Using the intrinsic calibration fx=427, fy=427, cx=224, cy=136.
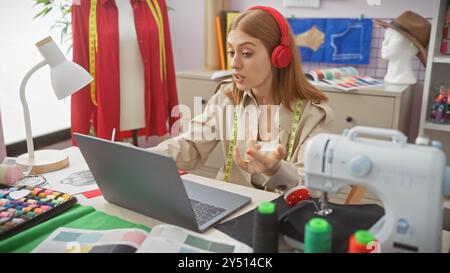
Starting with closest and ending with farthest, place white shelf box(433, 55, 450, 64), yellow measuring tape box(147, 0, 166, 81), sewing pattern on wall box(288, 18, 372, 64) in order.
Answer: white shelf box(433, 55, 450, 64)
yellow measuring tape box(147, 0, 166, 81)
sewing pattern on wall box(288, 18, 372, 64)

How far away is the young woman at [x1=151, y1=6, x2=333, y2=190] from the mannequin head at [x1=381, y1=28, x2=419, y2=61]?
1.05 meters

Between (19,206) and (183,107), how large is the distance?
5.80 feet

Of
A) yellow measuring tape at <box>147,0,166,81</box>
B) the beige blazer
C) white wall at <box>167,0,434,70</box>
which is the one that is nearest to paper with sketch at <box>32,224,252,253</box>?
the beige blazer

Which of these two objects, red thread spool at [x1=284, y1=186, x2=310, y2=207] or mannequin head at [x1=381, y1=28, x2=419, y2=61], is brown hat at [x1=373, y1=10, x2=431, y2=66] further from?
red thread spool at [x1=284, y1=186, x2=310, y2=207]

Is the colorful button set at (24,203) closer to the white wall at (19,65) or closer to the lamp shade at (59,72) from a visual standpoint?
the lamp shade at (59,72)

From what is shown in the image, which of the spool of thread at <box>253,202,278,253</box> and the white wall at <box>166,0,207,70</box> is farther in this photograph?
the white wall at <box>166,0,207,70</box>

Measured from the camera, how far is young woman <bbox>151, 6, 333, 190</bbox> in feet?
4.82

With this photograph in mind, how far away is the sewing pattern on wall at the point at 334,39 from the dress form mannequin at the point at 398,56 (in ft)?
0.76

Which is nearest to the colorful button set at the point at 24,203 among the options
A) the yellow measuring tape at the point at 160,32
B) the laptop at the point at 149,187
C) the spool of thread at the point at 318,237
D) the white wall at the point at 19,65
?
the laptop at the point at 149,187

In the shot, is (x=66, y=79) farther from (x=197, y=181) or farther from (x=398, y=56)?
(x=398, y=56)

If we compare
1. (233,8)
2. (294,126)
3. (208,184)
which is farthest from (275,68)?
(233,8)

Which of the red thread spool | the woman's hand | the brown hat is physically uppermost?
the brown hat

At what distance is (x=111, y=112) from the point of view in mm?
2395

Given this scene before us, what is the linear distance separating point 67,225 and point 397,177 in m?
0.80
